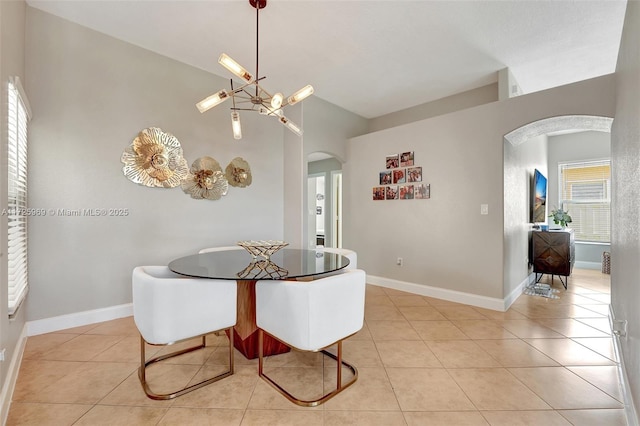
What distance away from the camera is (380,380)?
1.92 meters

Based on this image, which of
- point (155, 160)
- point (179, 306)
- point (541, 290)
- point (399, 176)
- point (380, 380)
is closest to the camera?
Answer: point (179, 306)

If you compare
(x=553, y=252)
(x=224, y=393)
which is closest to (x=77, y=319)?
(x=224, y=393)

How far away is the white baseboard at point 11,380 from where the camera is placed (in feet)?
4.99

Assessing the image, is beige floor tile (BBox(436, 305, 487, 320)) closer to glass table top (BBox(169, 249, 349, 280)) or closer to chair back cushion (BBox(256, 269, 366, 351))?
glass table top (BBox(169, 249, 349, 280))

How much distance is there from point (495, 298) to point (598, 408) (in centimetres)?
176

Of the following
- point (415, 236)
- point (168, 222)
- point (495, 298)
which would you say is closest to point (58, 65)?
point (168, 222)

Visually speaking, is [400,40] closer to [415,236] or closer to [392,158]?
[392,158]

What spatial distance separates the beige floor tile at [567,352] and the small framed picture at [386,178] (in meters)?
2.53

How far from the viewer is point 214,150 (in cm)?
363

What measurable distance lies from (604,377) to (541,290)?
8.12 feet

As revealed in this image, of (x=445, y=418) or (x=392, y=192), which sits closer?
(x=445, y=418)

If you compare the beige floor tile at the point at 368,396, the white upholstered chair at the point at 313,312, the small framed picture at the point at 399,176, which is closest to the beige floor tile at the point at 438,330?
the beige floor tile at the point at 368,396

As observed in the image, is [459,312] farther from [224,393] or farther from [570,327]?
[224,393]

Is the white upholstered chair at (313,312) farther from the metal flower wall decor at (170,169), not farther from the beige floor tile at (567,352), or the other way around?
the metal flower wall decor at (170,169)
